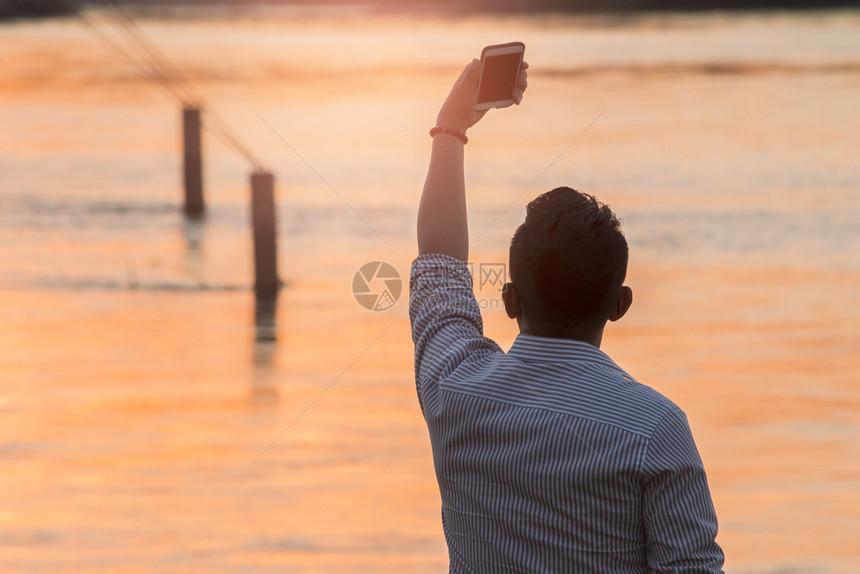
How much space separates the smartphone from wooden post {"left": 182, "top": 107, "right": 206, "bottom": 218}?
49.6ft

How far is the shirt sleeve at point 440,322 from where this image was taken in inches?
82.1

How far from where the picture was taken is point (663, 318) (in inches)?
410

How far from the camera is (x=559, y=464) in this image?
1.90 metres

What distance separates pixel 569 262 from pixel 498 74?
2.52ft

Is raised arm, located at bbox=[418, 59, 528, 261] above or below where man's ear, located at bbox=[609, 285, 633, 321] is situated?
above

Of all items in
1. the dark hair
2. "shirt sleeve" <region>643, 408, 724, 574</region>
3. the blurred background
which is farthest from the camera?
the blurred background

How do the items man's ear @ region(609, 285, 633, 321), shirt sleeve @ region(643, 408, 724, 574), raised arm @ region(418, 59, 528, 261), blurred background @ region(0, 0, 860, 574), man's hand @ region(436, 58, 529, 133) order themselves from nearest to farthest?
1. shirt sleeve @ region(643, 408, 724, 574)
2. man's ear @ region(609, 285, 633, 321)
3. raised arm @ region(418, 59, 528, 261)
4. man's hand @ region(436, 58, 529, 133)
5. blurred background @ region(0, 0, 860, 574)

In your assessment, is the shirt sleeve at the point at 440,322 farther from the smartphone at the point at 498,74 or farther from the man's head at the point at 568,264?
the smartphone at the point at 498,74

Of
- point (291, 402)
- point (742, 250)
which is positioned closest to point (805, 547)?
point (291, 402)

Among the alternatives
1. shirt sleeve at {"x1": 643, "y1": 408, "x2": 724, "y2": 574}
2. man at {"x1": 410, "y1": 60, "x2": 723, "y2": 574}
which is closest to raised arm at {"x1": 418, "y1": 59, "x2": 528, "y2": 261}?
man at {"x1": 410, "y1": 60, "x2": 723, "y2": 574}

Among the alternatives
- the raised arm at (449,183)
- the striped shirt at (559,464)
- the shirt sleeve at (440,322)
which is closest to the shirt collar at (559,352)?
the striped shirt at (559,464)

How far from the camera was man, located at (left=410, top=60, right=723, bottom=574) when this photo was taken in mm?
1860
